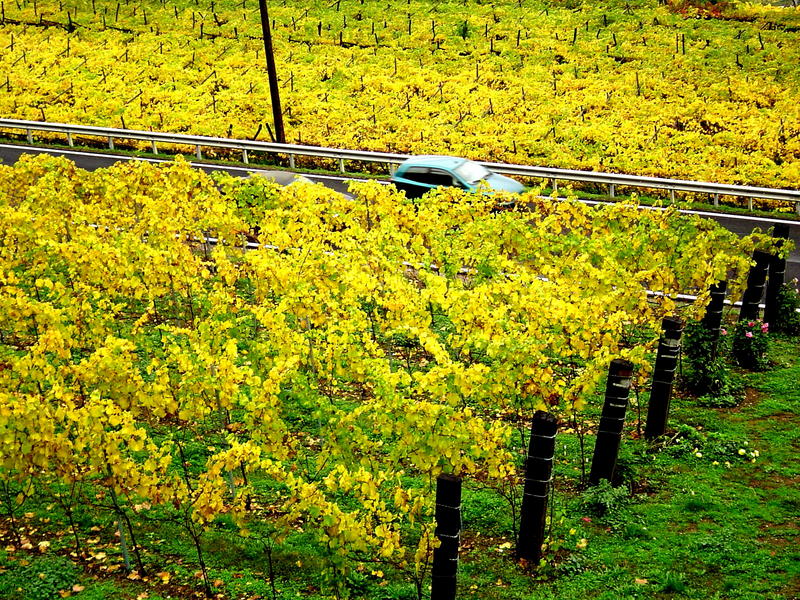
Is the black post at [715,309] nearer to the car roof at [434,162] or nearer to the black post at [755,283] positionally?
the black post at [755,283]

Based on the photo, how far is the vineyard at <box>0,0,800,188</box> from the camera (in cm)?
2761

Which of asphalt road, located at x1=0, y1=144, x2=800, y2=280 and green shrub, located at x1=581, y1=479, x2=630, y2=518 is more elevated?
green shrub, located at x1=581, y1=479, x2=630, y2=518

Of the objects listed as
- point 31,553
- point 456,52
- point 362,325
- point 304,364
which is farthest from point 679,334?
point 456,52

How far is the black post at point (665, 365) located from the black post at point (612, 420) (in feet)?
4.42

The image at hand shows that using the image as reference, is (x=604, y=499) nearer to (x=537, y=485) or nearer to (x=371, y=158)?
(x=537, y=485)

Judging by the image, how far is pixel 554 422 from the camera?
30.8 ft

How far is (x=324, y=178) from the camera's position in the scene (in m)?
25.4

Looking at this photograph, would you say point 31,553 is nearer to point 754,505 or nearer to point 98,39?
point 754,505

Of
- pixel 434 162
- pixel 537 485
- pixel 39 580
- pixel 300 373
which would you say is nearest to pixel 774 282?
pixel 537 485

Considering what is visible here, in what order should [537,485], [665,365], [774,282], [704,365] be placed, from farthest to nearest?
1. [774,282]
2. [704,365]
3. [665,365]
4. [537,485]

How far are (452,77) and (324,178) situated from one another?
9.53 m

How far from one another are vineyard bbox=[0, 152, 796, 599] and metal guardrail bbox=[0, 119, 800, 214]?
24.3 ft

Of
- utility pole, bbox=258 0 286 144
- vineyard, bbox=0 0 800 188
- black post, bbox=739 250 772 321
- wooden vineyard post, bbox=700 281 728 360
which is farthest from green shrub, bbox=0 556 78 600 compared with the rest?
vineyard, bbox=0 0 800 188

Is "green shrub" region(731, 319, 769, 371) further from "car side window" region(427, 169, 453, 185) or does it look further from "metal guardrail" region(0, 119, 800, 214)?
"car side window" region(427, 169, 453, 185)
